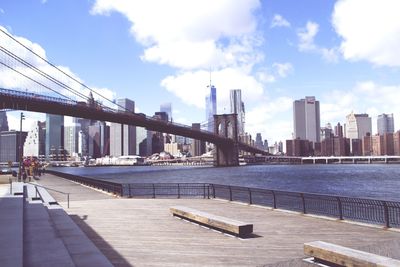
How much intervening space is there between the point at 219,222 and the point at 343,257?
4.65 metres

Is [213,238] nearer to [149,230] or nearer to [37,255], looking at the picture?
[149,230]

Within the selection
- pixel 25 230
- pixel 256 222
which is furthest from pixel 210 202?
pixel 25 230

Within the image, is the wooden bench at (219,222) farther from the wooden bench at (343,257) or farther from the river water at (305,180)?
the river water at (305,180)

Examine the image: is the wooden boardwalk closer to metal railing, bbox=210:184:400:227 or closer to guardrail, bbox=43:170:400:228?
metal railing, bbox=210:184:400:227

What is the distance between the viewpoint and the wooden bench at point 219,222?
38.5 feet

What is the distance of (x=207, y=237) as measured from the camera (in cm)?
1189

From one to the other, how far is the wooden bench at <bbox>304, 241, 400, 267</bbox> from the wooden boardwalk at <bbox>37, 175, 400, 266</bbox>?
0.71 meters

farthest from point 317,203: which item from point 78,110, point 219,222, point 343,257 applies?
point 78,110

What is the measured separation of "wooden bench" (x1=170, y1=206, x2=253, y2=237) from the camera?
1173cm

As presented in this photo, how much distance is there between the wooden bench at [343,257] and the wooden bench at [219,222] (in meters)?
2.66

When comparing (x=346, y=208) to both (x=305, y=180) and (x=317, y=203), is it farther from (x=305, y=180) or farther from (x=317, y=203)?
(x=305, y=180)

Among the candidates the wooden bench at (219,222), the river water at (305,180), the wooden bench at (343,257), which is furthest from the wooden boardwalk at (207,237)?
the river water at (305,180)

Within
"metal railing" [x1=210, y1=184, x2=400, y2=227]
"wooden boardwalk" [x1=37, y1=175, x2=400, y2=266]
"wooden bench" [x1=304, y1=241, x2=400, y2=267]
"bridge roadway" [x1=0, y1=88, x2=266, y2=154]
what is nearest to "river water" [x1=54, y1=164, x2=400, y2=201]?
"bridge roadway" [x1=0, y1=88, x2=266, y2=154]

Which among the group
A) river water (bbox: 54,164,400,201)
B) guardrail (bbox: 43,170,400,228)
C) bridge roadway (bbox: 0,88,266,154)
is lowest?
river water (bbox: 54,164,400,201)
